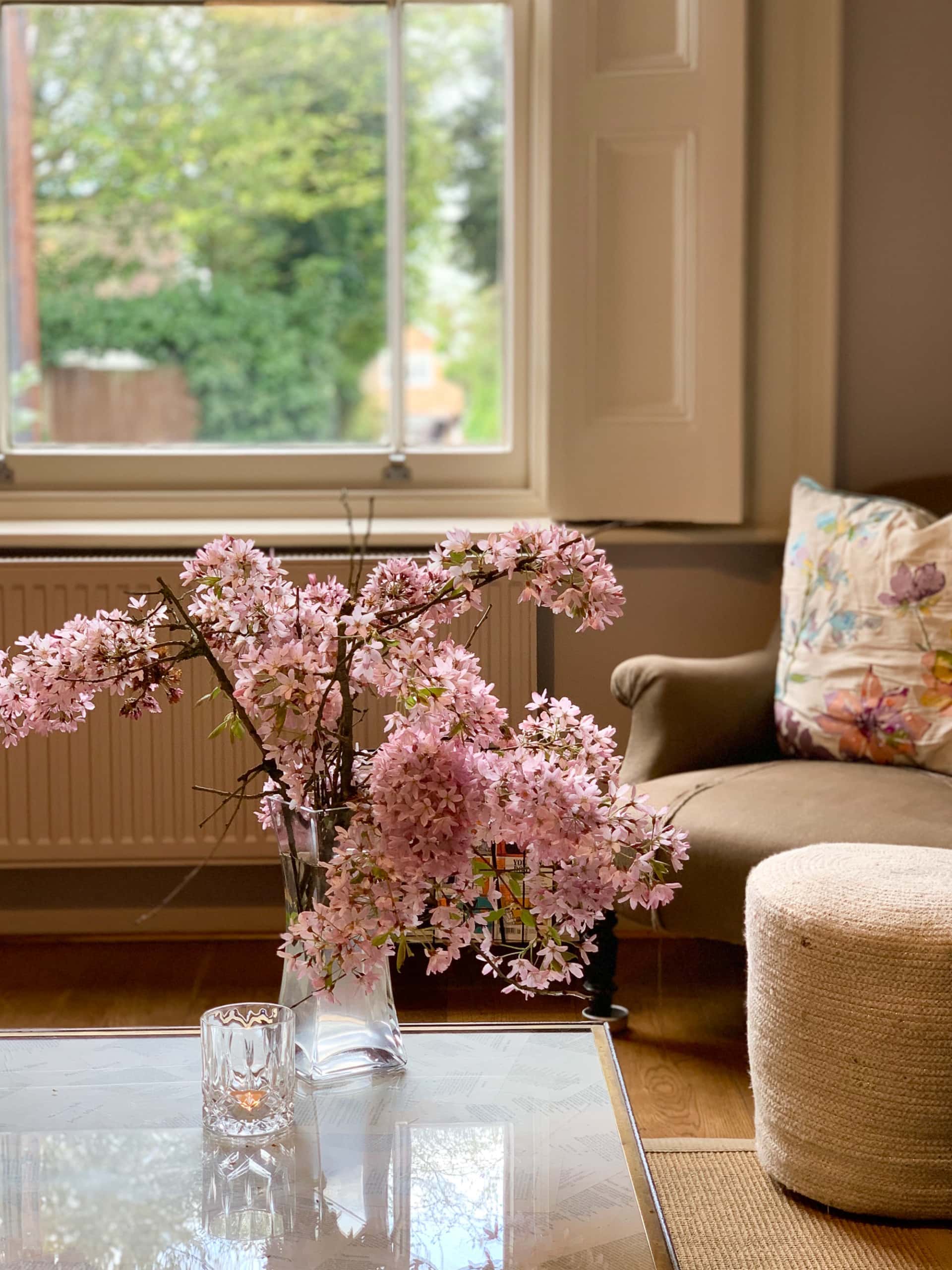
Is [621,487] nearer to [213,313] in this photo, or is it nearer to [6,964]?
[213,313]

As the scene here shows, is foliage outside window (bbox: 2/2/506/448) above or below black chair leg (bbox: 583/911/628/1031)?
above

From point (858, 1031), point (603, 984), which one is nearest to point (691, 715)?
point (603, 984)

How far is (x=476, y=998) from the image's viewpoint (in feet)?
8.55

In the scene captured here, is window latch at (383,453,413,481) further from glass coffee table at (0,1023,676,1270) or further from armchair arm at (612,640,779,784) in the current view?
glass coffee table at (0,1023,676,1270)

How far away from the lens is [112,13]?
123 inches

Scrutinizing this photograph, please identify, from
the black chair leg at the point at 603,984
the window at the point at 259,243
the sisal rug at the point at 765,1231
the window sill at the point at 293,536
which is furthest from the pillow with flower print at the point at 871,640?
the window at the point at 259,243

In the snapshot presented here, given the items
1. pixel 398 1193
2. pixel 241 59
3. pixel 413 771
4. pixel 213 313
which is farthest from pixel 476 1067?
pixel 241 59

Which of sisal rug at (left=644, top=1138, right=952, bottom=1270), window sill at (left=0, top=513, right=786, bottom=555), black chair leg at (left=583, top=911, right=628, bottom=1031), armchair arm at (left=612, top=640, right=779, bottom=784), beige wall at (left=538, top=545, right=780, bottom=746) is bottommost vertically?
sisal rug at (left=644, top=1138, right=952, bottom=1270)

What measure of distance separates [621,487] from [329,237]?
0.94m

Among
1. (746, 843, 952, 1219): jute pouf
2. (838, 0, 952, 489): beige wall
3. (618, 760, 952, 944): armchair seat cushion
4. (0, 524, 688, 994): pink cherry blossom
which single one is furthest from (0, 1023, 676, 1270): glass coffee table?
(838, 0, 952, 489): beige wall

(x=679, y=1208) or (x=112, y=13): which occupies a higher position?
(x=112, y=13)

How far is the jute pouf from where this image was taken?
1677mm

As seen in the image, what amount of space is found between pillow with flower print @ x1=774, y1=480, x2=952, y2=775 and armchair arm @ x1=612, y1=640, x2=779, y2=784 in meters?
0.05

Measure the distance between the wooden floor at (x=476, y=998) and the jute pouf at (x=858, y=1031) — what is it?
1.03 feet
